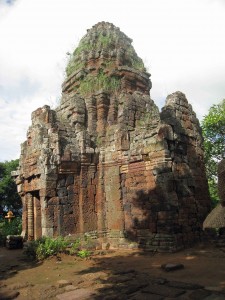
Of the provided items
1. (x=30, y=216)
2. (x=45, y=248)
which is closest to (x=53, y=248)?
(x=45, y=248)

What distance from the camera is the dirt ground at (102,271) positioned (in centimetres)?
553

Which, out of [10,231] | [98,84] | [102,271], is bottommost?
[102,271]

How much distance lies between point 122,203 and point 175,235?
2.08 metres

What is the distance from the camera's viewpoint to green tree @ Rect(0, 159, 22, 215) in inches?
1119

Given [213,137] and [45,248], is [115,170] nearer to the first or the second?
[45,248]

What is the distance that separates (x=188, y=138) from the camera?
34.4 feet

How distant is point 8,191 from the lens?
28.6 m

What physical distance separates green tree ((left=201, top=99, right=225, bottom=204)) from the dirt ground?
1139 cm

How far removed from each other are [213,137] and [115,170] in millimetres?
11858

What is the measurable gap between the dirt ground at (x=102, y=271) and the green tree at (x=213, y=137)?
1139 cm

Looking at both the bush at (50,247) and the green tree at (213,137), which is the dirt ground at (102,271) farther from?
the green tree at (213,137)

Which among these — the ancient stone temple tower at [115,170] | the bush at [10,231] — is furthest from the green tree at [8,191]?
the ancient stone temple tower at [115,170]

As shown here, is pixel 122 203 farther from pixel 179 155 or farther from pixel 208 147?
pixel 208 147

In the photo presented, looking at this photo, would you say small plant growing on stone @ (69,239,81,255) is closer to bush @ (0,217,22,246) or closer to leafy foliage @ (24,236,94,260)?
leafy foliage @ (24,236,94,260)
